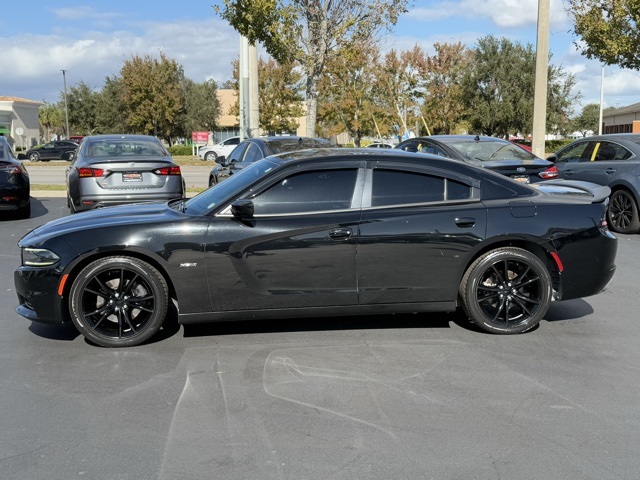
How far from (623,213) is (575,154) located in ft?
5.84

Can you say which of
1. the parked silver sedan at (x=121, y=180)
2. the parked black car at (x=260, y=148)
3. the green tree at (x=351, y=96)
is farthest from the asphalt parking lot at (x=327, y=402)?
the green tree at (x=351, y=96)

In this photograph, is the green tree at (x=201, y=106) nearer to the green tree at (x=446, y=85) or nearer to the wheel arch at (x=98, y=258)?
the green tree at (x=446, y=85)

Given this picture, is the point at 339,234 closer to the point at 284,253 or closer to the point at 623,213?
the point at 284,253

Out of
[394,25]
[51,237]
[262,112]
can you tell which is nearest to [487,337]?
[51,237]

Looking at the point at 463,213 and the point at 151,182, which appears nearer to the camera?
the point at 463,213

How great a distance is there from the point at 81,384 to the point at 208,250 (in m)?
1.39

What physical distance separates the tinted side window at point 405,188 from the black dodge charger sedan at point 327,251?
12 mm

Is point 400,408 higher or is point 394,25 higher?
point 394,25

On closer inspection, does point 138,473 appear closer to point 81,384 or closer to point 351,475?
point 351,475

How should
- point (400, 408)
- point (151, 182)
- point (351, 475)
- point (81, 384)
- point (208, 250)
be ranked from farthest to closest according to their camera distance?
1. point (151, 182)
2. point (208, 250)
3. point (81, 384)
4. point (400, 408)
5. point (351, 475)

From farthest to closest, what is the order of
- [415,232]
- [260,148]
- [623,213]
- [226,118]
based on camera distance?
[226,118], [260,148], [623,213], [415,232]

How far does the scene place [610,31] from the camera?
21.5 meters

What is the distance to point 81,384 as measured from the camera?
4.82 metres

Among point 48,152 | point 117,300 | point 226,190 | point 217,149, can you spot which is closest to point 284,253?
point 226,190
